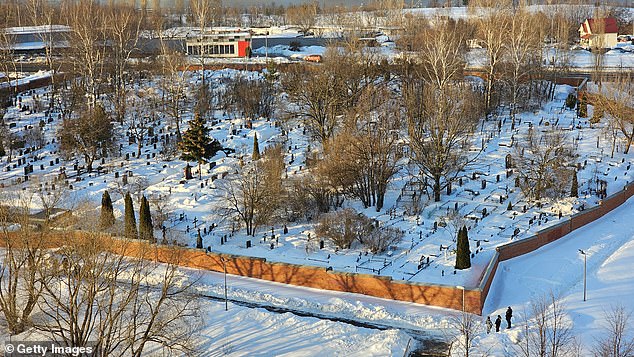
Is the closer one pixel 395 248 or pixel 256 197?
pixel 395 248

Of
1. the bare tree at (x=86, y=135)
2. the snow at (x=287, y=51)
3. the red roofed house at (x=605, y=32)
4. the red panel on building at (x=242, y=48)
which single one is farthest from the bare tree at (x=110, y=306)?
the red roofed house at (x=605, y=32)

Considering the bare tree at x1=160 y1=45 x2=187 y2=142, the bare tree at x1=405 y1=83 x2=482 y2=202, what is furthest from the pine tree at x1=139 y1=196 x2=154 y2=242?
the bare tree at x1=160 y1=45 x2=187 y2=142

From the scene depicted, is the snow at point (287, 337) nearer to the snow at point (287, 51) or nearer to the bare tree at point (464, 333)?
the bare tree at point (464, 333)

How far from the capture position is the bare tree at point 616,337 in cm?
1598

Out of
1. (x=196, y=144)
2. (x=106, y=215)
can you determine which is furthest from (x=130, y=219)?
(x=196, y=144)

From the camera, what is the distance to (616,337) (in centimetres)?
1580

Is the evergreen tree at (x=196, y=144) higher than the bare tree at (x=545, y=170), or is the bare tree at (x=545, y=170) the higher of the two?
the evergreen tree at (x=196, y=144)

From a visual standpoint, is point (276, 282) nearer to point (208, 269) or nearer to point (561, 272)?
point (208, 269)

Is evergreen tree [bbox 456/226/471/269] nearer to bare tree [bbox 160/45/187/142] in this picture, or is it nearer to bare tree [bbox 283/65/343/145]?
bare tree [bbox 283/65/343/145]

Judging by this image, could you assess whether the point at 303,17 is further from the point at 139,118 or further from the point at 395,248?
the point at 395,248

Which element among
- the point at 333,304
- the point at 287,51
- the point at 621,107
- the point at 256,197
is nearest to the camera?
the point at 333,304

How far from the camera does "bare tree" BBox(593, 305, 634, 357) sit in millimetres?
15984

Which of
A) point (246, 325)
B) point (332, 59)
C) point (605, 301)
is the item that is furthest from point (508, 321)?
point (332, 59)

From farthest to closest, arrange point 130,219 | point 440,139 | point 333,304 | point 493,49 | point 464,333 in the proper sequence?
1. point 493,49
2. point 440,139
3. point 130,219
4. point 333,304
5. point 464,333
